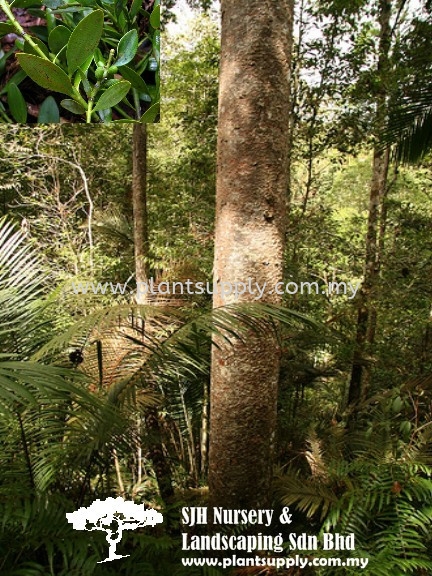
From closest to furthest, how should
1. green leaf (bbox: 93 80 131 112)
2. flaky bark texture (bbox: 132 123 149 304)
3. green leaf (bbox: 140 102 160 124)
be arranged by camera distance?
green leaf (bbox: 93 80 131 112) < green leaf (bbox: 140 102 160 124) < flaky bark texture (bbox: 132 123 149 304)

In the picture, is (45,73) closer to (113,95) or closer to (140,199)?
(113,95)

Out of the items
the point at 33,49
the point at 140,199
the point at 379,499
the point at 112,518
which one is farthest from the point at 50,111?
the point at 379,499

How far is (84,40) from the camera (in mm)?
2088

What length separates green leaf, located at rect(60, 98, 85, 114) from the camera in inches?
91.6

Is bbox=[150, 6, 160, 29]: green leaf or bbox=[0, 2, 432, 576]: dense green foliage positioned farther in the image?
bbox=[150, 6, 160, 29]: green leaf

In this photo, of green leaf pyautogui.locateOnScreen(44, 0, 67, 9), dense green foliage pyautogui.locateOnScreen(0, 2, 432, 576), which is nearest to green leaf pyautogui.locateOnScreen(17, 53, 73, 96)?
green leaf pyautogui.locateOnScreen(44, 0, 67, 9)

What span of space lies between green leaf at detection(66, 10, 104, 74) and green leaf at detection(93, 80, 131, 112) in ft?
0.65

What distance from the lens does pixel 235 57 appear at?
154 centimetres

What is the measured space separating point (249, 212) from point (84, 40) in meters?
1.23

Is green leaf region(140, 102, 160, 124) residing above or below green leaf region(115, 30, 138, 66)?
below

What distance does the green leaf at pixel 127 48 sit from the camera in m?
2.29

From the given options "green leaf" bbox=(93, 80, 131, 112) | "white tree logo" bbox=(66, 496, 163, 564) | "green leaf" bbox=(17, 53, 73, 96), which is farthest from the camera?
"green leaf" bbox=(93, 80, 131, 112)

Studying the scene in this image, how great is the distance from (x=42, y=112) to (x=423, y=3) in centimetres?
293

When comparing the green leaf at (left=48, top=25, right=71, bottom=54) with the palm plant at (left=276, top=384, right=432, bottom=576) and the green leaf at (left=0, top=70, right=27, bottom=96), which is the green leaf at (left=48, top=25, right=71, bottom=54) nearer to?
the green leaf at (left=0, top=70, right=27, bottom=96)
